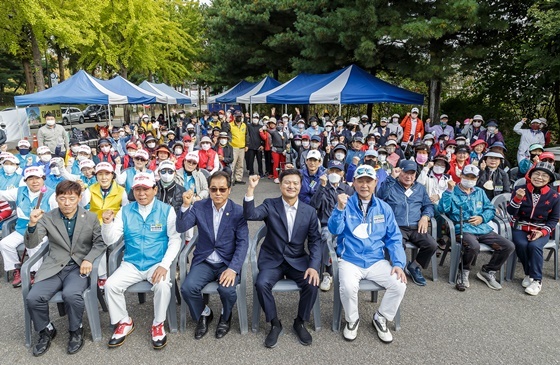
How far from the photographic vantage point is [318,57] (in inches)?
548

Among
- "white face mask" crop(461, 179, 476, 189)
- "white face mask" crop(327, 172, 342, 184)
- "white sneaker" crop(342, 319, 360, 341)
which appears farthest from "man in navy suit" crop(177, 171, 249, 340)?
"white face mask" crop(461, 179, 476, 189)

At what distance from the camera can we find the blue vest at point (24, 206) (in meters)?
4.74

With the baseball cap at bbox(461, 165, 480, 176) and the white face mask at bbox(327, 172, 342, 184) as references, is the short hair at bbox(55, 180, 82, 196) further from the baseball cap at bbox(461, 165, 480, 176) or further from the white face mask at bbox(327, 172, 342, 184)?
the baseball cap at bbox(461, 165, 480, 176)

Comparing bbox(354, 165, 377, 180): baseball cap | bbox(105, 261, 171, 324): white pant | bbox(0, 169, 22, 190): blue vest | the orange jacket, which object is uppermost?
the orange jacket

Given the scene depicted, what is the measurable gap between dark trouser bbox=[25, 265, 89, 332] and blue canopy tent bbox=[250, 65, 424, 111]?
31.4ft

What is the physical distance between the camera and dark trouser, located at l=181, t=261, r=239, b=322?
Answer: 3.53m

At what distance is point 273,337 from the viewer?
11.5 feet

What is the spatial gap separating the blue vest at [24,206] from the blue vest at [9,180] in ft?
3.21

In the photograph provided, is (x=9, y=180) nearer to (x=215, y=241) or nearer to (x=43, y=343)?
(x=43, y=343)

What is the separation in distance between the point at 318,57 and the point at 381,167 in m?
8.52

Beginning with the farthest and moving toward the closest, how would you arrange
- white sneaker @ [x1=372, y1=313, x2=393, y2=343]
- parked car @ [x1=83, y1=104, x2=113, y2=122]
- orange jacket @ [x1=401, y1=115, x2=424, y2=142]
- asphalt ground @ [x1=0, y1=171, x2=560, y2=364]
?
parked car @ [x1=83, y1=104, x2=113, y2=122], orange jacket @ [x1=401, y1=115, x2=424, y2=142], white sneaker @ [x1=372, y1=313, x2=393, y2=343], asphalt ground @ [x1=0, y1=171, x2=560, y2=364]

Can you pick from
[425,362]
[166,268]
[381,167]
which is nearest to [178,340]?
[166,268]

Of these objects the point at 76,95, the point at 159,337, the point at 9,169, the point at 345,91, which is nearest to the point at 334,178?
the point at 159,337

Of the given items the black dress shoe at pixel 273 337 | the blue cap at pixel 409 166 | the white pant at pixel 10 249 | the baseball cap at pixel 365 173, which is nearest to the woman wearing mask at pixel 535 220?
the blue cap at pixel 409 166
